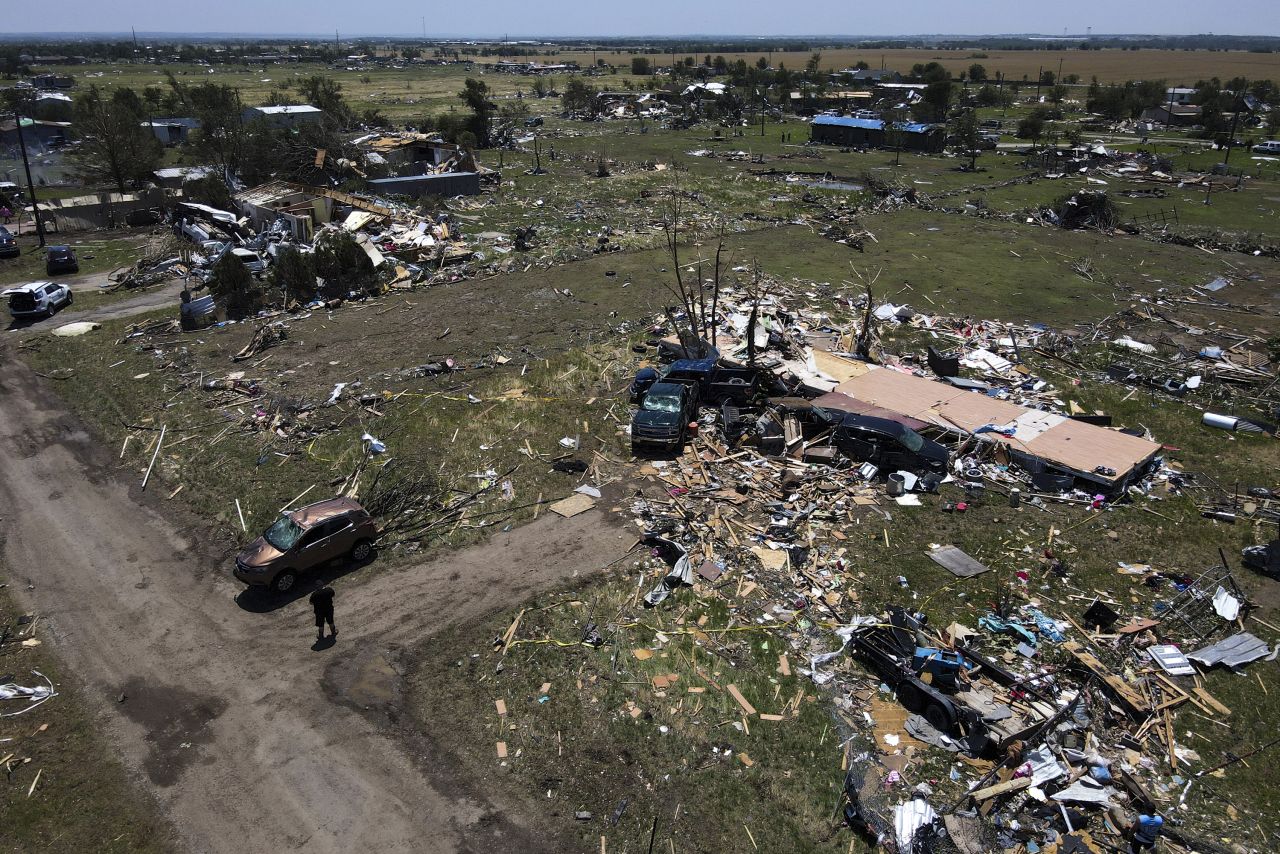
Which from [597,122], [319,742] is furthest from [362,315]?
[597,122]

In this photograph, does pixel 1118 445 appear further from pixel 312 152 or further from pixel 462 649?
pixel 312 152

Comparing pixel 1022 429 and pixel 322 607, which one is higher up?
pixel 1022 429

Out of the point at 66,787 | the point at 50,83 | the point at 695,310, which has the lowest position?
the point at 66,787

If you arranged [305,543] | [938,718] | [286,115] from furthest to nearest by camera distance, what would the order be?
[286,115]
[305,543]
[938,718]

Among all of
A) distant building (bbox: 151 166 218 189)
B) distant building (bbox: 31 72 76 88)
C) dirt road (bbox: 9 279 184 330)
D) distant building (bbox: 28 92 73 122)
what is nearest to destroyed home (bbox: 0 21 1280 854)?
dirt road (bbox: 9 279 184 330)

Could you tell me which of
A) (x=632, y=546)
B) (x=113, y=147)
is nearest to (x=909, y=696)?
(x=632, y=546)

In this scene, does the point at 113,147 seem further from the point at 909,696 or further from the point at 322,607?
the point at 909,696
